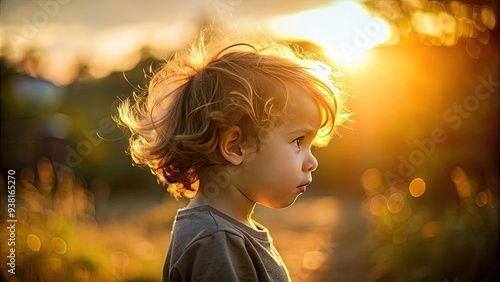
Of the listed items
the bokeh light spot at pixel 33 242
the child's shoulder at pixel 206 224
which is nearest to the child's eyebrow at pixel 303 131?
the child's shoulder at pixel 206 224

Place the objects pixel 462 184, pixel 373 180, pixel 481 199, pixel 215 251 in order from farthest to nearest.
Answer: pixel 373 180 < pixel 462 184 < pixel 481 199 < pixel 215 251

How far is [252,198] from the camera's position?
2219mm

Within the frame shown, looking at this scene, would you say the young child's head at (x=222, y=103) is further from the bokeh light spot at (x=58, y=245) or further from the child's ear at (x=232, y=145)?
the bokeh light spot at (x=58, y=245)

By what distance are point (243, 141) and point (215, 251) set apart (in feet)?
1.26

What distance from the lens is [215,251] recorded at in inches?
78.4

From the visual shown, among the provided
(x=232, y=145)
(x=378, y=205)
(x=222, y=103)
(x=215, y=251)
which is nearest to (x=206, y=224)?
(x=215, y=251)

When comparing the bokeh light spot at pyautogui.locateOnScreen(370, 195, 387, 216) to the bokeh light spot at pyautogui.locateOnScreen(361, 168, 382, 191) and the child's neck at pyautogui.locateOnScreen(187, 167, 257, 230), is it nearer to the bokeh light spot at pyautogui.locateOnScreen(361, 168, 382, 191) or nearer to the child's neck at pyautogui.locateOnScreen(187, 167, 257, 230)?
the bokeh light spot at pyautogui.locateOnScreen(361, 168, 382, 191)

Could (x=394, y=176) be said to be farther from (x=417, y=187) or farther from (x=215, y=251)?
(x=215, y=251)

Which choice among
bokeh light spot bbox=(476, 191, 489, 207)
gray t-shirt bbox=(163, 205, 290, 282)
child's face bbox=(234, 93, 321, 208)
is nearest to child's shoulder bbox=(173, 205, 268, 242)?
gray t-shirt bbox=(163, 205, 290, 282)

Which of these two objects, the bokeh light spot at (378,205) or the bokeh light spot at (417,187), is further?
the bokeh light spot at (378,205)

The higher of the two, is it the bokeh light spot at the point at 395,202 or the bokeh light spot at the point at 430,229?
the bokeh light spot at the point at 395,202

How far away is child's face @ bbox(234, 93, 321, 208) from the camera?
2.18 m

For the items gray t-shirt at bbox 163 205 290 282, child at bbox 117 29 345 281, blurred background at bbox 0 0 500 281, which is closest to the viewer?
gray t-shirt at bbox 163 205 290 282

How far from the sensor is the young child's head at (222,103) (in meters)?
2.17
